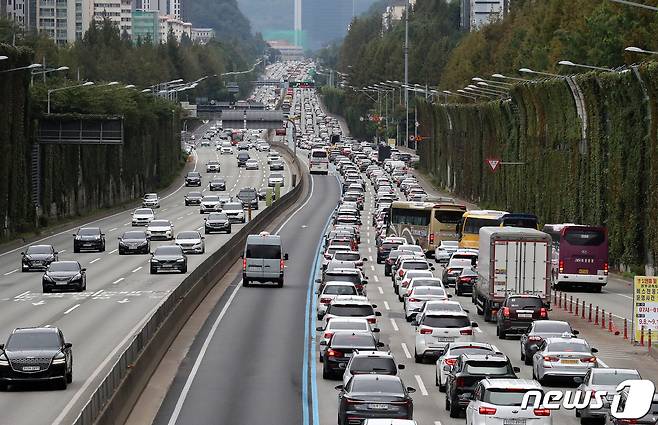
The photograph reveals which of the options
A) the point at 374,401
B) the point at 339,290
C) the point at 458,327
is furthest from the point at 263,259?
the point at 374,401

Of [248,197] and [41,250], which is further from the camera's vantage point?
[248,197]

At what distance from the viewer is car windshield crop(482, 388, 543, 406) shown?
29.5 m

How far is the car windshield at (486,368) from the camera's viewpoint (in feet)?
115

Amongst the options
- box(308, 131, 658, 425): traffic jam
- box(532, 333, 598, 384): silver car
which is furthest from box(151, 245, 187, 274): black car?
box(532, 333, 598, 384): silver car

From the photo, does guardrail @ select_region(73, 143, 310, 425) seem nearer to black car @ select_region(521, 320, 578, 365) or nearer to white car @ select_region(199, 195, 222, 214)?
black car @ select_region(521, 320, 578, 365)

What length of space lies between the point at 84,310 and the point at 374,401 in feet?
94.3

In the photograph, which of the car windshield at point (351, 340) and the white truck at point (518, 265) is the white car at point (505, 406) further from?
the white truck at point (518, 265)

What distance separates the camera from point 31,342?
125ft

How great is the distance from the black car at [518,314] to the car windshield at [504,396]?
21.5 meters

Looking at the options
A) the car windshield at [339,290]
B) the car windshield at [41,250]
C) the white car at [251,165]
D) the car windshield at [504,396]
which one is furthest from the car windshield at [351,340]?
the white car at [251,165]

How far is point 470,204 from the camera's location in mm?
146625

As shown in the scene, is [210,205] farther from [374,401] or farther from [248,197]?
[374,401]

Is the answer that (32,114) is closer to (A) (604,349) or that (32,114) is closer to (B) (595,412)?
(A) (604,349)

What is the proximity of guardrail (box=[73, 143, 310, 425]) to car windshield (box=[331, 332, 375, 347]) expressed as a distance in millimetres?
5122
